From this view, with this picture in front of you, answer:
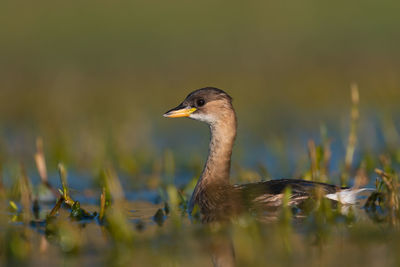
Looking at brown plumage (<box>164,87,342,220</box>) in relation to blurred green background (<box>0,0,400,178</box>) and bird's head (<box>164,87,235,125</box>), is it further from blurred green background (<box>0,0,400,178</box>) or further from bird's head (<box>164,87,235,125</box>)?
blurred green background (<box>0,0,400,178</box>)

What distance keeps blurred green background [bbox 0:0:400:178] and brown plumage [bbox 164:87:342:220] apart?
2054 millimetres

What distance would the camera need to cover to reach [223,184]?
899 cm

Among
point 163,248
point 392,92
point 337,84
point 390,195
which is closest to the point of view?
point 163,248

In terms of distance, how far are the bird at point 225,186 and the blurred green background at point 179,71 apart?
2.06 metres

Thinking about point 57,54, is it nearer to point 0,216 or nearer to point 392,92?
point 392,92

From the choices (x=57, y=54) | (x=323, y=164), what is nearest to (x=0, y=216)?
(x=323, y=164)

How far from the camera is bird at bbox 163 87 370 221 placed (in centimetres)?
815

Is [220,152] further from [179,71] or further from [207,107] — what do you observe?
[179,71]

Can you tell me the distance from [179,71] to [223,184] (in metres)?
12.1

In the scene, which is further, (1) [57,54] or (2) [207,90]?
(1) [57,54]

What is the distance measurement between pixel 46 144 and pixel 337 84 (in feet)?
25.8

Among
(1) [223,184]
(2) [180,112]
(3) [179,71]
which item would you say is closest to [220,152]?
(1) [223,184]

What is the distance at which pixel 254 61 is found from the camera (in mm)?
22078

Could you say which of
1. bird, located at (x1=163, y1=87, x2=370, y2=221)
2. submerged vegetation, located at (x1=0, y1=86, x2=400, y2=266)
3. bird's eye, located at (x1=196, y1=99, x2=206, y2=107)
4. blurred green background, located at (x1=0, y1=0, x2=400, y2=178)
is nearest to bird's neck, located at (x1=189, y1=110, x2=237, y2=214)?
bird, located at (x1=163, y1=87, x2=370, y2=221)
